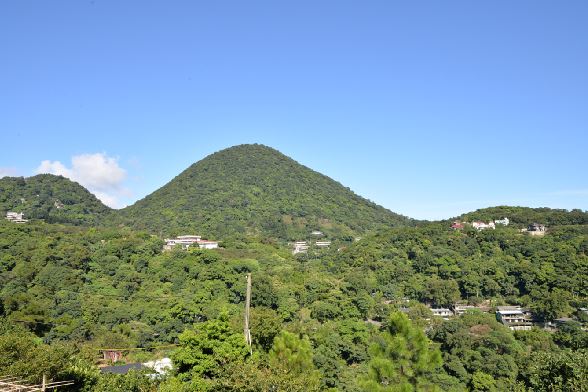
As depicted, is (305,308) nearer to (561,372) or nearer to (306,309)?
(306,309)

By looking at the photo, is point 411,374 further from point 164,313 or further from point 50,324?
point 50,324

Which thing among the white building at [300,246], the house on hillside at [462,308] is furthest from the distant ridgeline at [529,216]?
the white building at [300,246]

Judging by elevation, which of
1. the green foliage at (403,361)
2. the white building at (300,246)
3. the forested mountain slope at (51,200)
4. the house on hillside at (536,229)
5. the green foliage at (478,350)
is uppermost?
the forested mountain slope at (51,200)

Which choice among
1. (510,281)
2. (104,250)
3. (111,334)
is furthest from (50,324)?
(510,281)

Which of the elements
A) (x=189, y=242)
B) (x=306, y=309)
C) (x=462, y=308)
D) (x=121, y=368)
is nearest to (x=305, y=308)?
(x=306, y=309)

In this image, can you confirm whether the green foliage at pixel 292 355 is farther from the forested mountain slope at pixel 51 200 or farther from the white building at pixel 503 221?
the forested mountain slope at pixel 51 200

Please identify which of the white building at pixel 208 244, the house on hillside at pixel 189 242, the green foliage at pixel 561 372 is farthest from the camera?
the white building at pixel 208 244

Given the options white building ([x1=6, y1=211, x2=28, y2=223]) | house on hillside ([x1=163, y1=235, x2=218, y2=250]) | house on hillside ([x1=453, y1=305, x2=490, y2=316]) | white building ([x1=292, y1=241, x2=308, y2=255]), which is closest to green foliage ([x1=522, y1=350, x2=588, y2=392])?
house on hillside ([x1=453, y1=305, x2=490, y2=316])
